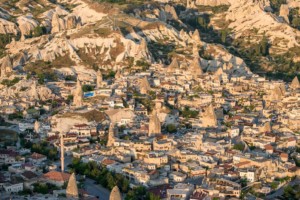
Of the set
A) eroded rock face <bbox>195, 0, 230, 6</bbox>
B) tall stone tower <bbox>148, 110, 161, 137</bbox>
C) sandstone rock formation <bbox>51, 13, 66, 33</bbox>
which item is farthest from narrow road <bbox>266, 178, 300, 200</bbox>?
eroded rock face <bbox>195, 0, 230, 6</bbox>

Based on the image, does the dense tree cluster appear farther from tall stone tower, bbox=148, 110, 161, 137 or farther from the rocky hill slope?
the rocky hill slope

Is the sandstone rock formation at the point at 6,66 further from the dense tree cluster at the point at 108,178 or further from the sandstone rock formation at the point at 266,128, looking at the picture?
the sandstone rock formation at the point at 266,128

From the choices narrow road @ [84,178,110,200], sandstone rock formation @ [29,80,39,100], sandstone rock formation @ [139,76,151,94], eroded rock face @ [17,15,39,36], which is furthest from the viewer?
eroded rock face @ [17,15,39,36]

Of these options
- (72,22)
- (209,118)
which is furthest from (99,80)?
(72,22)

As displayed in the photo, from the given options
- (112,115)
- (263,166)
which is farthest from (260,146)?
(112,115)

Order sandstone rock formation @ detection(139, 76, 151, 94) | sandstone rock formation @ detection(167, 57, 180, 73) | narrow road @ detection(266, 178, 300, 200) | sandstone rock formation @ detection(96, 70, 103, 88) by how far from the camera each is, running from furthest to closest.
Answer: sandstone rock formation @ detection(167, 57, 180, 73) → sandstone rock formation @ detection(96, 70, 103, 88) → sandstone rock formation @ detection(139, 76, 151, 94) → narrow road @ detection(266, 178, 300, 200)

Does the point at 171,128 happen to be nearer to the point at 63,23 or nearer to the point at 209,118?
the point at 209,118

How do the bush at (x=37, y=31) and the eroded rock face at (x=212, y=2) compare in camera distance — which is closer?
the bush at (x=37, y=31)

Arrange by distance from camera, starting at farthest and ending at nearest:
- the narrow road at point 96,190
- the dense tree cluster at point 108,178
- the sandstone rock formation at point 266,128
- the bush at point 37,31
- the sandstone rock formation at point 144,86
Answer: the bush at point 37,31
the sandstone rock formation at point 144,86
the sandstone rock formation at point 266,128
the narrow road at point 96,190
the dense tree cluster at point 108,178

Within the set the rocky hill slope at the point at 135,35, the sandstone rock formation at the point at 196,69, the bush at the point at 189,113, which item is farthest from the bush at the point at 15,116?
the sandstone rock formation at the point at 196,69

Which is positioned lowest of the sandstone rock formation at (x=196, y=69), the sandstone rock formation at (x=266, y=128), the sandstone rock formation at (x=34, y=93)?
the sandstone rock formation at (x=266, y=128)

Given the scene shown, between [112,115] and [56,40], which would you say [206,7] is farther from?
[112,115]
